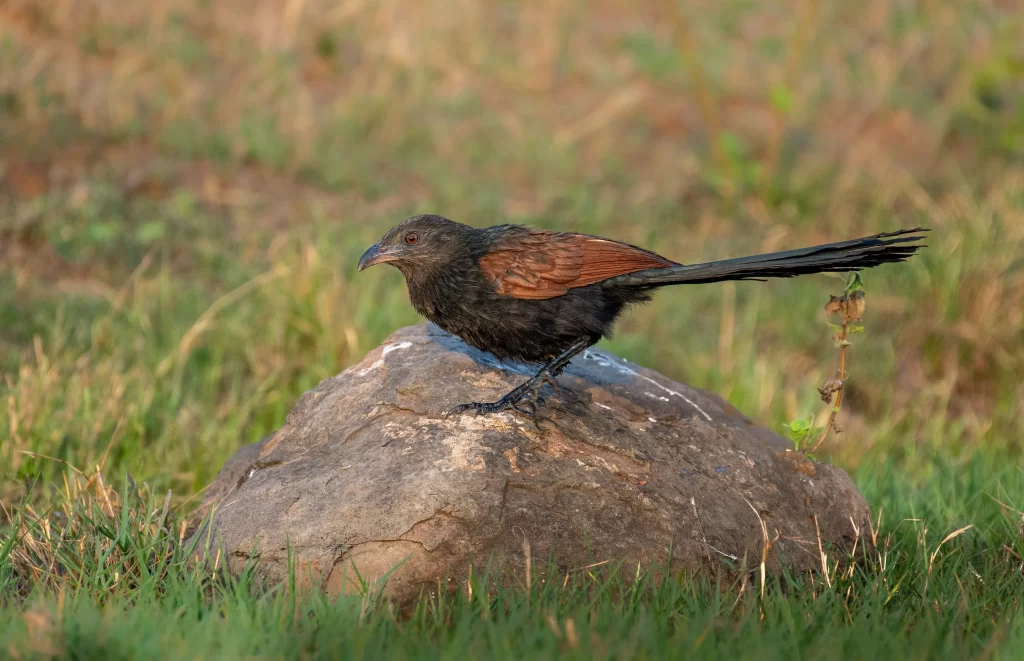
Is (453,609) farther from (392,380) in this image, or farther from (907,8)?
(907,8)

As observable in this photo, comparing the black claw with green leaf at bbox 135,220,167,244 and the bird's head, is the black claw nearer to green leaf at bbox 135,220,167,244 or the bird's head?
the bird's head

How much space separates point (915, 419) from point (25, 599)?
5134mm

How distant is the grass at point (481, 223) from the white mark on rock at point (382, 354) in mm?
870

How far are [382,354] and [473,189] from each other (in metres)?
4.79

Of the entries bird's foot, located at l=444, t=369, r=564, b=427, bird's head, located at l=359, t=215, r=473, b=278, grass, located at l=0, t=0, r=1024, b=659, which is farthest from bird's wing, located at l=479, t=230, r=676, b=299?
grass, located at l=0, t=0, r=1024, b=659

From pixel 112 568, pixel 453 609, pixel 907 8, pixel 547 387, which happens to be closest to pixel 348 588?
pixel 453 609

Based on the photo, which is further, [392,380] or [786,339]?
[786,339]

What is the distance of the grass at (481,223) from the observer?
3098mm

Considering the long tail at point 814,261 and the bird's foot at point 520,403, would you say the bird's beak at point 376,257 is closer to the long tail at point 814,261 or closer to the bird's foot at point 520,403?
the bird's foot at point 520,403

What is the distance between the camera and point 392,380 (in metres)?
3.98

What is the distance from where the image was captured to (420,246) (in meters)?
3.88

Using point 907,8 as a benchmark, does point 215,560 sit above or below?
below

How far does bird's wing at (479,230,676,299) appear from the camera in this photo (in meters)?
3.68

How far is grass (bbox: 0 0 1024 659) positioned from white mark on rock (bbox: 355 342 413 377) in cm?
87
